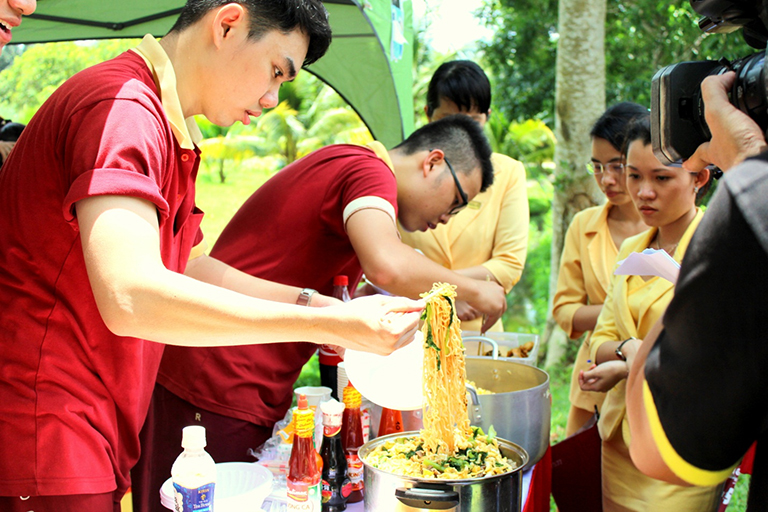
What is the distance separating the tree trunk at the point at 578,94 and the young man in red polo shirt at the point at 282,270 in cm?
451

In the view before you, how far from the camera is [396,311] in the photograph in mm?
1611

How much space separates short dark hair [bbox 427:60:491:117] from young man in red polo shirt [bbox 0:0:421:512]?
2.30 metres

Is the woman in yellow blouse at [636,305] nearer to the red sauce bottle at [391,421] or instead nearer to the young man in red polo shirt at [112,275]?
the red sauce bottle at [391,421]

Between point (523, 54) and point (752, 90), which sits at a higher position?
point (523, 54)

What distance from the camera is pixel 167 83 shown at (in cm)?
166

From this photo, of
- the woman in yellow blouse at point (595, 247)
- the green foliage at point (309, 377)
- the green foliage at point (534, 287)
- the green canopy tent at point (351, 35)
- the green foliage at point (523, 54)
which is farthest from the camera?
the green foliage at point (534, 287)

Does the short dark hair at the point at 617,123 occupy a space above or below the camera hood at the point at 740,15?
above

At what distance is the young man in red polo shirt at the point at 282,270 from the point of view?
2396mm

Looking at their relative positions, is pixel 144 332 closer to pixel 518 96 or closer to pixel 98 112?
pixel 98 112

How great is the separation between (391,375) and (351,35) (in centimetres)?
282

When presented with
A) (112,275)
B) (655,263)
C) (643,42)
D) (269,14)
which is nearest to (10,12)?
(269,14)

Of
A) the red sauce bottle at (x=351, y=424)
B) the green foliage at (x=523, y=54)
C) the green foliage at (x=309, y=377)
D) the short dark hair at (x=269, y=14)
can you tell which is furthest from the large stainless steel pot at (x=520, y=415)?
the green foliage at (x=523, y=54)

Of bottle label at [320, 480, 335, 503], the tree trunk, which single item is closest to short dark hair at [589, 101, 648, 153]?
bottle label at [320, 480, 335, 503]

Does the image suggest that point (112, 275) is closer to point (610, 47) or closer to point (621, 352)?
point (621, 352)
